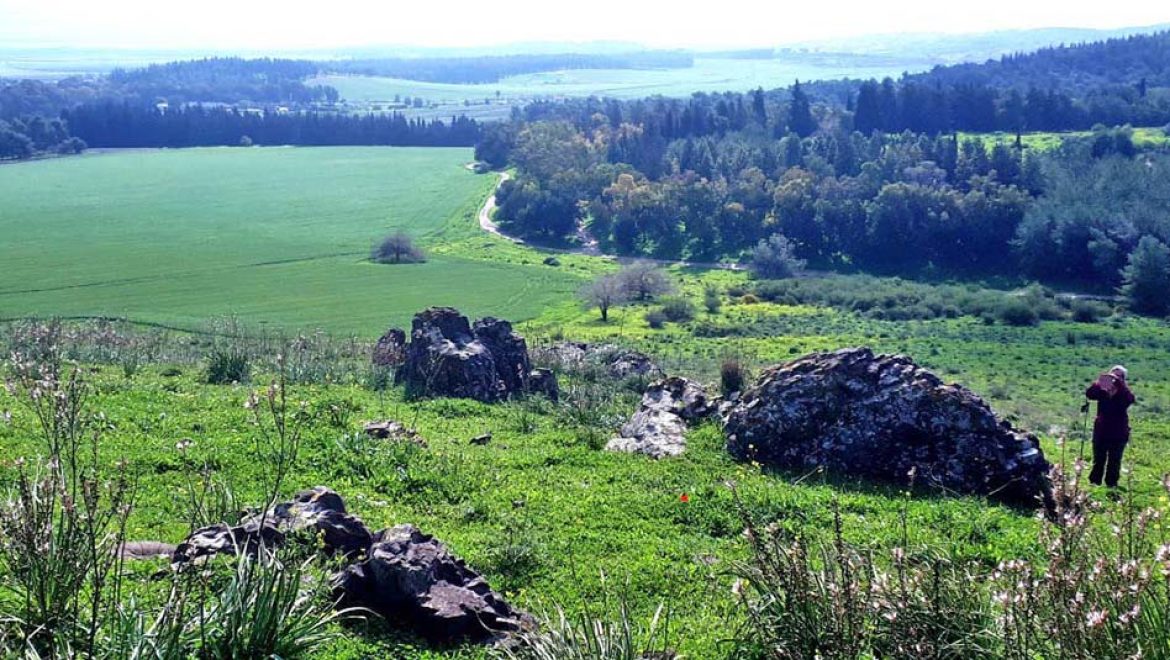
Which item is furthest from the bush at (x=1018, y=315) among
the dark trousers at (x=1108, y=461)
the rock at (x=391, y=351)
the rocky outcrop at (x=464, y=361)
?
the dark trousers at (x=1108, y=461)

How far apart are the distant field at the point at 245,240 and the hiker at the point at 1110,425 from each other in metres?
47.5

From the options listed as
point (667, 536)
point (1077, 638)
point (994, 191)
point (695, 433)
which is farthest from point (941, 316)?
point (1077, 638)

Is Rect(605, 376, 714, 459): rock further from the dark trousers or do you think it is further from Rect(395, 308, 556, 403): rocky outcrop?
the dark trousers

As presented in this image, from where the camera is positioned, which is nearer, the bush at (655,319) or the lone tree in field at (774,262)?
the bush at (655,319)

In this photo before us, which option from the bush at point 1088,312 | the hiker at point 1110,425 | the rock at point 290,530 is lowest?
the bush at point 1088,312

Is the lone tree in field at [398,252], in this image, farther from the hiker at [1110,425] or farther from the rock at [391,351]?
the hiker at [1110,425]

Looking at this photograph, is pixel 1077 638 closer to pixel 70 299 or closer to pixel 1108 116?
pixel 70 299

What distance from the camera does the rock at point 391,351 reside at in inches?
949

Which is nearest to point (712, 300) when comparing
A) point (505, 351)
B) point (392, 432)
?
point (505, 351)

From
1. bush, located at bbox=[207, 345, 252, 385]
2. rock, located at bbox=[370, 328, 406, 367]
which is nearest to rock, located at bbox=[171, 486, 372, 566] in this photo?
bush, located at bbox=[207, 345, 252, 385]

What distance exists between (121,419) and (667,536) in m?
8.65

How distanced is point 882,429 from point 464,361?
10.1 meters

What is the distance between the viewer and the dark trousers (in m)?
14.8

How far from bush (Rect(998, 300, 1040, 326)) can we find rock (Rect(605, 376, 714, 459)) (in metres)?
57.4
